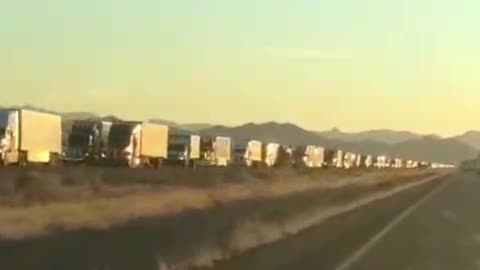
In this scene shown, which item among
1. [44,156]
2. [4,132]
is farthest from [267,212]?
[44,156]

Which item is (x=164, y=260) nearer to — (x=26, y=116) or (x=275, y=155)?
(x=26, y=116)

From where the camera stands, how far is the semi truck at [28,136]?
200 ft

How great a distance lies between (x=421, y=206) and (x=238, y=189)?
8.08 meters

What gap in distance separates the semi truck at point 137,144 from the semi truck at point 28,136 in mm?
5742

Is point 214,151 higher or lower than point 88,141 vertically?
lower

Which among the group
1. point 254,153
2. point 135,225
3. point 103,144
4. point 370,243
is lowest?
point 254,153

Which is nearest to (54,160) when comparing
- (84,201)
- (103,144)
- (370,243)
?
(103,144)

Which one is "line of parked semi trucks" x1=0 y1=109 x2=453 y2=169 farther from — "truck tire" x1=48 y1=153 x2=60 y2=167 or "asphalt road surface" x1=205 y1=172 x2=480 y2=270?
"asphalt road surface" x1=205 y1=172 x2=480 y2=270

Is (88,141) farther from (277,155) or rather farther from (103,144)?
(277,155)

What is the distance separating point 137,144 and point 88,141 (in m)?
5.00

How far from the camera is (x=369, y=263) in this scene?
69.5 ft

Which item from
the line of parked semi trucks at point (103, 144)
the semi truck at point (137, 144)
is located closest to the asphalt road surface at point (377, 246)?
the line of parked semi trucks at point (103, 144)

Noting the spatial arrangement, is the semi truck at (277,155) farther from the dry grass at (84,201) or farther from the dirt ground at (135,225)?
the dirt ground at (135,225)

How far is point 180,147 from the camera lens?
94750 millimetres
